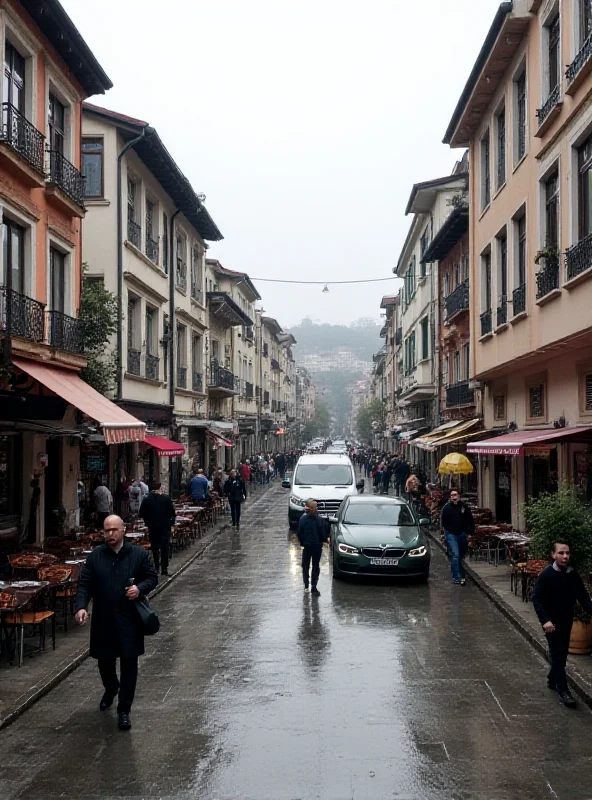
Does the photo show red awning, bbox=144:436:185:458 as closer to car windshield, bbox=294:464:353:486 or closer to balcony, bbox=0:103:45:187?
car windshield, bbox=294:464:353:486

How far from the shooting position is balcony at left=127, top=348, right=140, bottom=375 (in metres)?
24.5

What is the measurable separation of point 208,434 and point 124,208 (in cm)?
1457

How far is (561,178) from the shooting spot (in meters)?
14.6

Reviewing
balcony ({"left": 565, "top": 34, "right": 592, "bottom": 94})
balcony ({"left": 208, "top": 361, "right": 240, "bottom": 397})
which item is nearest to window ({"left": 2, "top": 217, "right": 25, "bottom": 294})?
balcony ({"left": 565, "top": 34, "right": 592, "bottom": 94})

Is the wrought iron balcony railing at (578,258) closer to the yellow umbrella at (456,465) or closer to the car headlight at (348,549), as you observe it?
the car headlight at (348,549)

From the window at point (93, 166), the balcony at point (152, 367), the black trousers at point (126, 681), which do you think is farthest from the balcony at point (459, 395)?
the black trousers at point (126, 681)

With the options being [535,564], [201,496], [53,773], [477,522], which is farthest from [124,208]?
[53,773]

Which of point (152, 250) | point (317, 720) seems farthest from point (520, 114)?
point (317, 720)

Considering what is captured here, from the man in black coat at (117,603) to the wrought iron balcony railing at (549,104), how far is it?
11.5 metres

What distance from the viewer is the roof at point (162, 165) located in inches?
903

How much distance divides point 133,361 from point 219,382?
14.1 meters

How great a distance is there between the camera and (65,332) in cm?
1744

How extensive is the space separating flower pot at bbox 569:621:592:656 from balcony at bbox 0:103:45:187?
11.6 metres

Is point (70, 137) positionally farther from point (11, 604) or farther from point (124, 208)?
point (11, 604)
